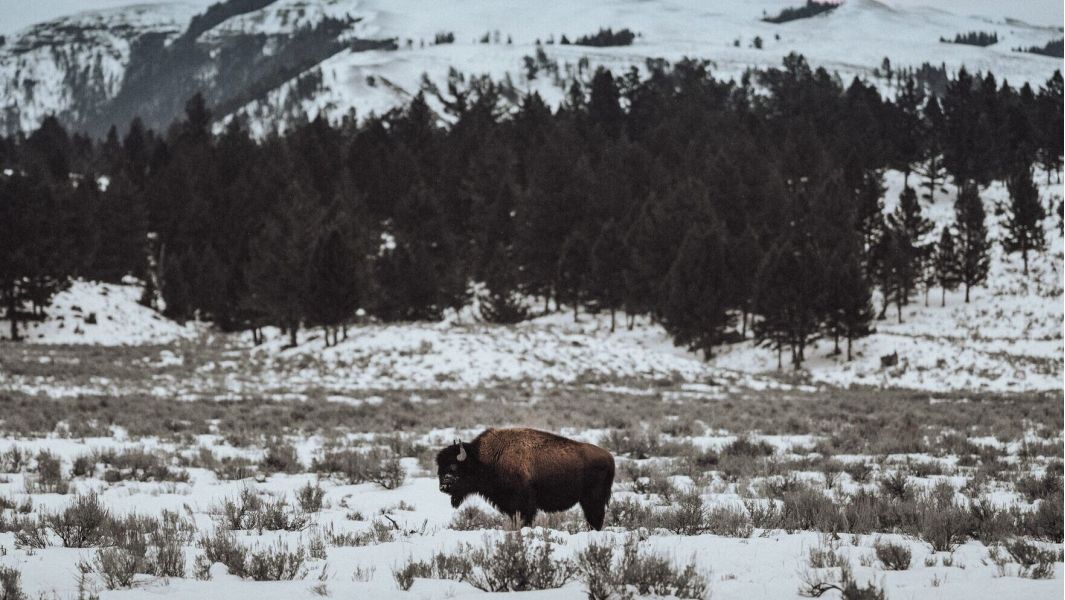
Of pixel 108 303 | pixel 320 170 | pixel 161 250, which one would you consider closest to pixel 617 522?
pixel 108 303

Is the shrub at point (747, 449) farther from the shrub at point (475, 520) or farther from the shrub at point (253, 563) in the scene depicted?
the shrub at point (253, 563)

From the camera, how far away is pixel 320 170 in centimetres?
8338

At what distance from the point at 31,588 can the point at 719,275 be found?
164 ft

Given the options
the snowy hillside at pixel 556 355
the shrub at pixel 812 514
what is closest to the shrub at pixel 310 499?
the shrub at pixel 812 514

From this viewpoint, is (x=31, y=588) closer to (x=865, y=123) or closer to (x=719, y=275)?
(x=719, y=275)

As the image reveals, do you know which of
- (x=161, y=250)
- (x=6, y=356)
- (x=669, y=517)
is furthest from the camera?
(x=161, y=250)

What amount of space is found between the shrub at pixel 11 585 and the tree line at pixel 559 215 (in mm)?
36754

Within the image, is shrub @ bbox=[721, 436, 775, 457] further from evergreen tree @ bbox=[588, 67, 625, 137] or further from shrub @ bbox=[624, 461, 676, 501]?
evergreen tree @ bbox=[588, 67, 625, 137]

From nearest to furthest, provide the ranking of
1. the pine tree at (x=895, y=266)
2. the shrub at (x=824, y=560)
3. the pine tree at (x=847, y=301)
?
the shrub at (x=824, y=560) → the pine tree at (x=847, y=301) → the pine tree at (x=895, y=266)

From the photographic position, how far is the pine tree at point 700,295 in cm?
5091

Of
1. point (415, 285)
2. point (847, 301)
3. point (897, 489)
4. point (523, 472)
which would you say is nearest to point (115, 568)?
point (523, 472)

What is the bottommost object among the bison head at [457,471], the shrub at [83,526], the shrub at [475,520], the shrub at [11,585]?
the shrub at [475,520]

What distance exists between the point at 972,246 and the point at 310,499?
71145mm

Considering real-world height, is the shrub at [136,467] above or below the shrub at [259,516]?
below
